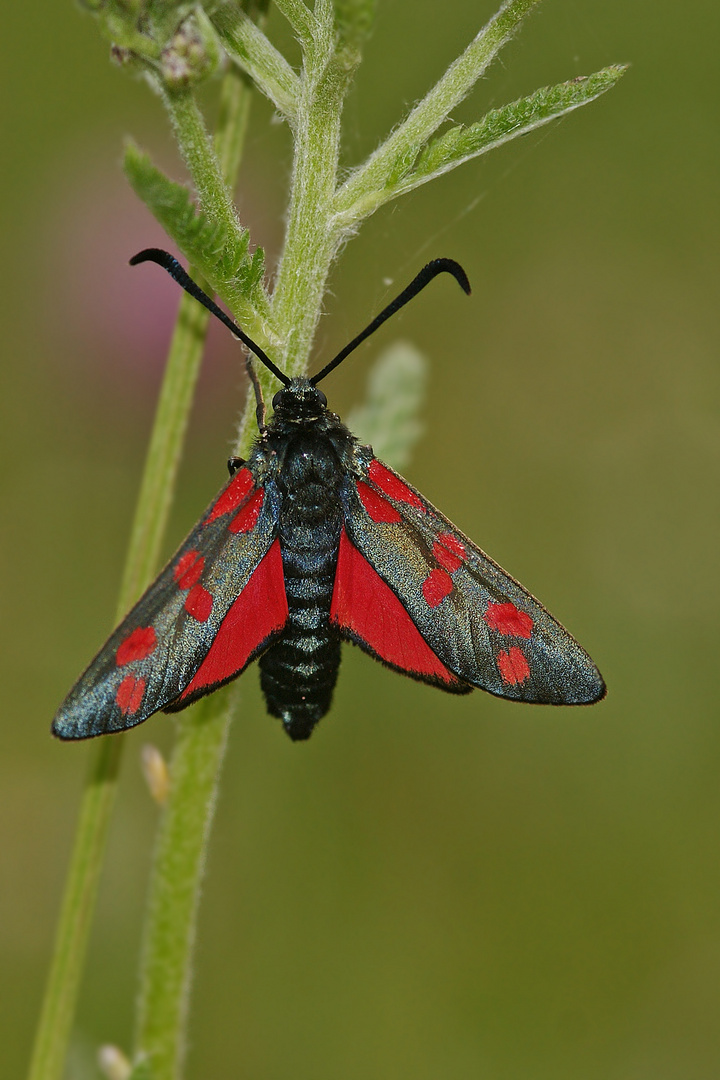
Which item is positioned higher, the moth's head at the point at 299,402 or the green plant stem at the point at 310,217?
the green plant stem at the point at 310,217

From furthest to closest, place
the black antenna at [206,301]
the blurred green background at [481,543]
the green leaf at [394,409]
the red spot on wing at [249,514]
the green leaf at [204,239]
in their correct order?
1. the blurred green background at [481,543]
2. the green leaf at [394,409]
3. the red spot on wing at [249,514]
4. the black antenna at [206,301]
5. the green leaf at [204,239]

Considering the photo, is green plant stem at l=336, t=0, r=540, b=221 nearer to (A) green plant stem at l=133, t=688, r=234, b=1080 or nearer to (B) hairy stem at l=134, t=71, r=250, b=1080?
(B) hairy stem at l=134, t=71, r=250, b=1080

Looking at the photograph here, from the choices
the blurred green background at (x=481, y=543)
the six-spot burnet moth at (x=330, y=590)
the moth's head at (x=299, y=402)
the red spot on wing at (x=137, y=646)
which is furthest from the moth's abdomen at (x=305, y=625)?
the blurred green background at (x=481, y=543)

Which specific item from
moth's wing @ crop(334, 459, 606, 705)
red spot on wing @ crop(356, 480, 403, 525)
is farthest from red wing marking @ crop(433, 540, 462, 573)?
red spot on wing @ crop(356, 480, 403, 525)

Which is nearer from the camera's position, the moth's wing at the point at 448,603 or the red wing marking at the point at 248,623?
the red wing marking at the point at 248,623

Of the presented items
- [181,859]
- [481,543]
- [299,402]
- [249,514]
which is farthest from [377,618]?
[481,543]

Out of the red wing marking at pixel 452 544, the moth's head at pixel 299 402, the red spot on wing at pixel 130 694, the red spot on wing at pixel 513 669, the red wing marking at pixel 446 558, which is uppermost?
the moth's head at pixel 299 402

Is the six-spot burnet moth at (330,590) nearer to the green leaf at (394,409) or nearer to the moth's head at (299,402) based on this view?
the moth's head at (299,402)
